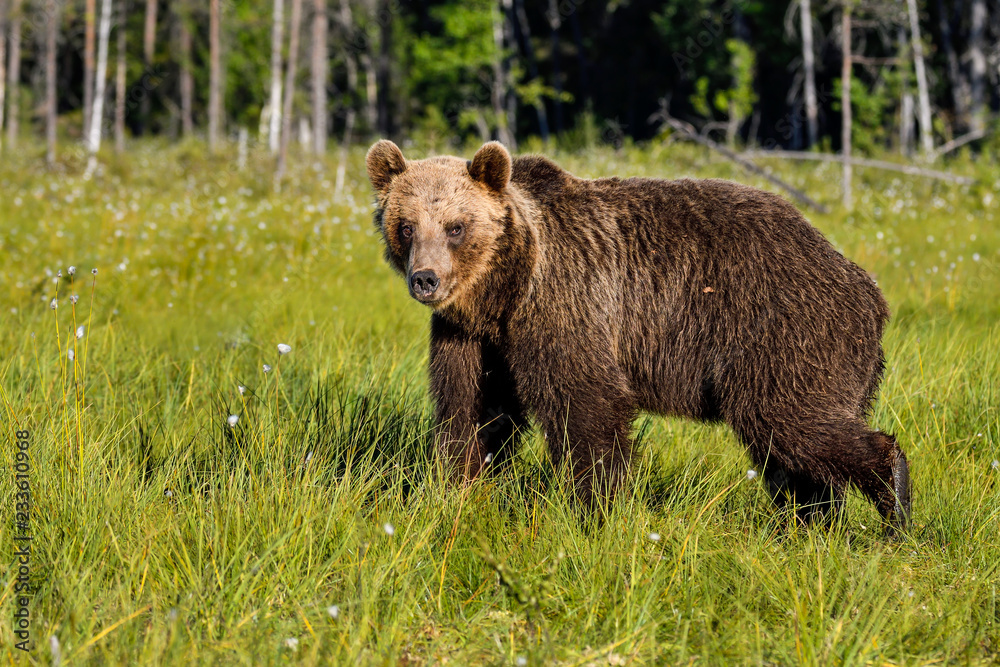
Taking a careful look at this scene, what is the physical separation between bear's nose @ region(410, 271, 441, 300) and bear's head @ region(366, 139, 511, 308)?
15 mm

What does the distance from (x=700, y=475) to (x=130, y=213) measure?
9155 millimetres

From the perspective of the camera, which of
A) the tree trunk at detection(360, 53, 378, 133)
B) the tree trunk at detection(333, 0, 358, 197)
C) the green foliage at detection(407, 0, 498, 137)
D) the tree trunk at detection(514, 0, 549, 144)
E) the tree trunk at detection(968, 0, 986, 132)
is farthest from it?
the tree trunk at detection(360, 53, 378, 133)

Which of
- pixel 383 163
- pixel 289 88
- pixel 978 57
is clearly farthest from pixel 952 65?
pixel 383 163

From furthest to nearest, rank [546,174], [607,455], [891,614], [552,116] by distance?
[552,116]
[546,174]
[607,455]
[891,614]

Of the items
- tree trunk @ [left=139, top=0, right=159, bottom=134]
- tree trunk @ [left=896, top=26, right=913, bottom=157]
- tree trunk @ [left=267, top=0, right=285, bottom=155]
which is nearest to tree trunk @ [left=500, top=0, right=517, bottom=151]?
tree trunk @ [left=267, top=0, right=285, bottom=155]

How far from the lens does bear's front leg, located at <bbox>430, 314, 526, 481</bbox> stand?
3738 millimetres

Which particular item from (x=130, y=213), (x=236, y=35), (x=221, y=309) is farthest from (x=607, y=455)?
(x=236, y=35)

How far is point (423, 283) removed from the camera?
3438mm

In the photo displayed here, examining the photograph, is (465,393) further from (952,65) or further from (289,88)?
(952,65)

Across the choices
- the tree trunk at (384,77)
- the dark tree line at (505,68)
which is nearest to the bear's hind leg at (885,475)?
the dark tree line at (505,68)

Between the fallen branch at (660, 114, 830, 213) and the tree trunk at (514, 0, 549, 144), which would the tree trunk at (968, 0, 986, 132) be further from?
the tree trunk at (514, 0, 549, 144)

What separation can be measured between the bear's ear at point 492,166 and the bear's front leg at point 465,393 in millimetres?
668

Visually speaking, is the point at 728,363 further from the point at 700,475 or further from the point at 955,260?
the point at 955,260

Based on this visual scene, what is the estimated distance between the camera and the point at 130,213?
10680 mm
